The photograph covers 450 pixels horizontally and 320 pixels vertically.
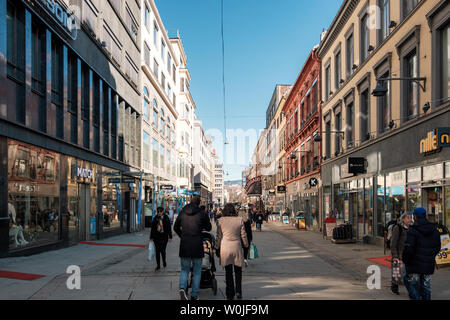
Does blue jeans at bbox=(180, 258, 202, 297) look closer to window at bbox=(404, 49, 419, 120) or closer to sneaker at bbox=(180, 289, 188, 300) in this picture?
sneaker at bbox=(180, 289, 188, 300)

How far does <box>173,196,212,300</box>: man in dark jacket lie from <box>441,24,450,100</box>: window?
9253 millimetres

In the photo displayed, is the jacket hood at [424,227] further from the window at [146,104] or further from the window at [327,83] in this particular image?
the window at [146,104]

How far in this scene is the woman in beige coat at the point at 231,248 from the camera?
7.68 metres

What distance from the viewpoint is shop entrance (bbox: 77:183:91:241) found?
20172 mm

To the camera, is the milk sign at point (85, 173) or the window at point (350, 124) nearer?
the milk sign at point (85, 173)

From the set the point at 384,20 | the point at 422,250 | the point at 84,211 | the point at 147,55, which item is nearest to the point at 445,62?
the point at 384,20

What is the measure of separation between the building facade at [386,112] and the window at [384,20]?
0.04m

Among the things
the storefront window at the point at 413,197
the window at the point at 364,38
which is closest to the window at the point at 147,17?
the window at the point at 364,38

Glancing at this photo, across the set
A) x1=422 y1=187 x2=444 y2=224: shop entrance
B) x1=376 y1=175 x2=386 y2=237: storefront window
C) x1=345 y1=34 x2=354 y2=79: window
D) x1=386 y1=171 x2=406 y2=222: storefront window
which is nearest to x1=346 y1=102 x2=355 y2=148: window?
x1=345 y1=34 x2=354 y2=79: window

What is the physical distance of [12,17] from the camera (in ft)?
46.1

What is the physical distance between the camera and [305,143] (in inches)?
1471

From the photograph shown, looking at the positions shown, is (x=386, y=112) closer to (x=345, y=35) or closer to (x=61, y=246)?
(x=345, y=35)

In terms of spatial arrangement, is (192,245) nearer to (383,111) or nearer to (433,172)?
(433,172)
